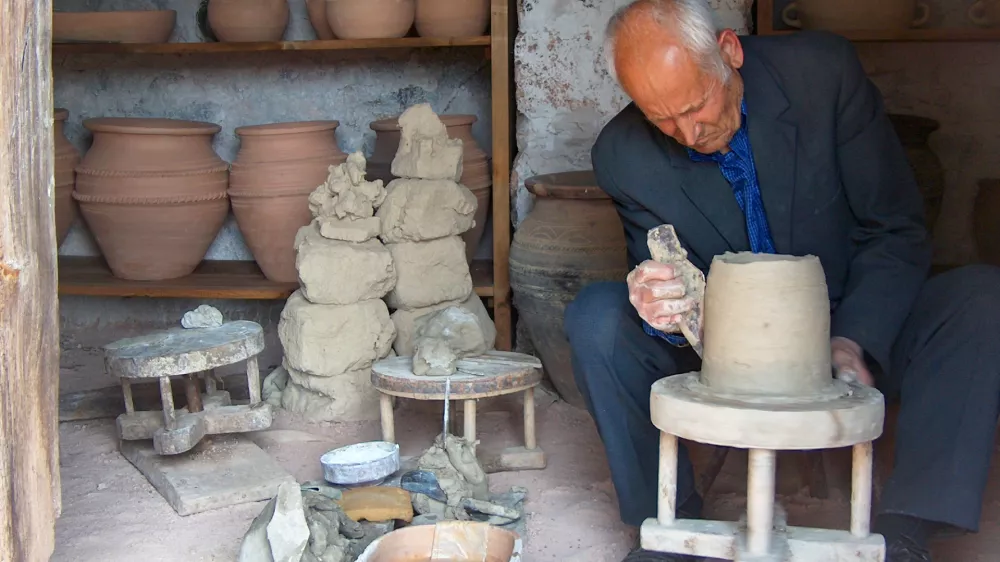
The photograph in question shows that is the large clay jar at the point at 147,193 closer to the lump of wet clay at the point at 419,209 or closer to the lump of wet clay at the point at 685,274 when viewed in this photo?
the lump of wet clay at the point at 419,209

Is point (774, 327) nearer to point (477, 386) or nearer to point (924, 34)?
point (477, 386)

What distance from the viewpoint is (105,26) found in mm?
4613

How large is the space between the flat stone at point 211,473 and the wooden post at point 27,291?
848 millimetres

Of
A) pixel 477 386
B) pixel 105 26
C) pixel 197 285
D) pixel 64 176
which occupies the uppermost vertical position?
pixel 105 26

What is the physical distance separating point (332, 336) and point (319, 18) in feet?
5.00

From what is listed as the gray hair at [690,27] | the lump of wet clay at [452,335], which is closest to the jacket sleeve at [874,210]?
the gray hair at [690,27]

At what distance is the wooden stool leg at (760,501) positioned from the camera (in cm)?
203

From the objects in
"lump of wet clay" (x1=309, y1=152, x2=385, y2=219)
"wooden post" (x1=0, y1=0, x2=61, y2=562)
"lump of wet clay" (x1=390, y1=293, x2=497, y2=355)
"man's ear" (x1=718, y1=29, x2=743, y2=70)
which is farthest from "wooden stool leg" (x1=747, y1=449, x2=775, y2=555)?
"lump of wet clay" (x1=309, y1=152, x2=385, y2=219)

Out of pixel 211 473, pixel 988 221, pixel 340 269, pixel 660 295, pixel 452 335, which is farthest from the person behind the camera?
pixel 988 221

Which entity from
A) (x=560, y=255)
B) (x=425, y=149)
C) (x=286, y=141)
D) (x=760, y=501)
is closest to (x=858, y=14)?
(x=560, y=255)

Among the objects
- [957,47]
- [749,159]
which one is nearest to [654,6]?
[749,159]

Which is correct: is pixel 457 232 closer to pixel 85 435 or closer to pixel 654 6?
pixel 85 435

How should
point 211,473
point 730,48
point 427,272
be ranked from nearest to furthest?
point 730,48, point 211,473, point 427,272

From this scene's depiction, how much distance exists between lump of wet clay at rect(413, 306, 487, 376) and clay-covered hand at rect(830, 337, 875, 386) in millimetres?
1279
